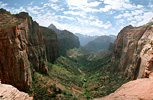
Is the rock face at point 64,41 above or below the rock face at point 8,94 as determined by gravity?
above

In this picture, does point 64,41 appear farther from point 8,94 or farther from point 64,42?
point 8,94

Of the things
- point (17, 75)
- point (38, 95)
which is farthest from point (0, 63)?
point (38, 95)

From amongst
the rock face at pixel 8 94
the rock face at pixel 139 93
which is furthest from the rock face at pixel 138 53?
the rock face at pixel 8 94

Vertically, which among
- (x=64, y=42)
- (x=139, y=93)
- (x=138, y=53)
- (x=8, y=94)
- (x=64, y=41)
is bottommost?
(x=8, y=94)

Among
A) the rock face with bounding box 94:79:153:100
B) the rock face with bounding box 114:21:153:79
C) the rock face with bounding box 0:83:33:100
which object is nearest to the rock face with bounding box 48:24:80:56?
the rock face with bounding box 114:21:153:79

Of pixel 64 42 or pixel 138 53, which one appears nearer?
pixel 138 53

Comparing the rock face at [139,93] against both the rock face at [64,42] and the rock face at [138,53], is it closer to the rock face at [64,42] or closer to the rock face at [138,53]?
the rock face at [138,53]

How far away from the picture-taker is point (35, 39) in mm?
35219

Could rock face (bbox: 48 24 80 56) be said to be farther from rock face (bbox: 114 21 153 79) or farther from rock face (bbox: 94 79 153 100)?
rock face (bbox: 94 79 153 100)

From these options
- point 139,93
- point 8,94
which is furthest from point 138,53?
point 8,94

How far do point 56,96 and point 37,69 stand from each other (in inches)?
487

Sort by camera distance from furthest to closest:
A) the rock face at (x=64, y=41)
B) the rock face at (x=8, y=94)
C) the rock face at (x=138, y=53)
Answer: the rock face at (x=64, y=41) < the rock face at (x=138, y=53) < the rock face at (x=8, y=94)

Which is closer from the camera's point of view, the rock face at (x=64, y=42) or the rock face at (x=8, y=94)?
the rock face at (x=8, y=94)

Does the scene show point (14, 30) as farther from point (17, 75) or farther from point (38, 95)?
point (38, 95)
